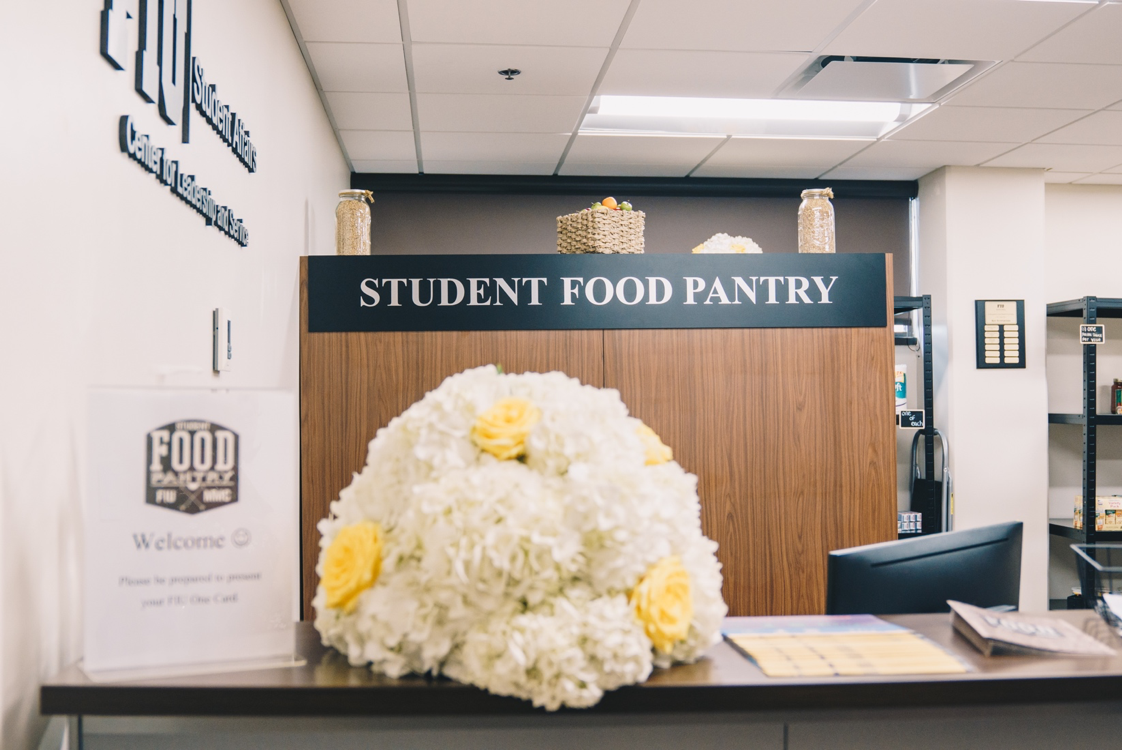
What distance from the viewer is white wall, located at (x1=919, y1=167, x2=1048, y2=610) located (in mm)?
4621

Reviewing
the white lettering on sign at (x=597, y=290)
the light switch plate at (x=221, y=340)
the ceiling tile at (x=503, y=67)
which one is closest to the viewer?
the light switch plate at (x=221, y=340)

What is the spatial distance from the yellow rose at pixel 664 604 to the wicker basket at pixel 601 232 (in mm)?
2070

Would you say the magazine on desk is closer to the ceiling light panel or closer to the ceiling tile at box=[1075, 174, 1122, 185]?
the ceiling light panel

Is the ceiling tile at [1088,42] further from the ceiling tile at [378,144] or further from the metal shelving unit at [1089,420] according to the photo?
the ceiling tile at [378,144]

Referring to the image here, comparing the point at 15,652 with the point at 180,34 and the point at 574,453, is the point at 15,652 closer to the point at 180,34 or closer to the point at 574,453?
the point at 574,453

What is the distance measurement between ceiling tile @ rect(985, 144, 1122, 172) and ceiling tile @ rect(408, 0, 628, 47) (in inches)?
106

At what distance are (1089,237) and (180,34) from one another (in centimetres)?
525

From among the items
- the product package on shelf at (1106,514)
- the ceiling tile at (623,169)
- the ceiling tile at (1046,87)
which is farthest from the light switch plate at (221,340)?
the product package on shelf at (1106,514)

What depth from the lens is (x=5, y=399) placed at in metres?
0.97

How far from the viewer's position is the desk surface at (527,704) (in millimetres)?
878

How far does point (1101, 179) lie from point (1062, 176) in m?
0.27

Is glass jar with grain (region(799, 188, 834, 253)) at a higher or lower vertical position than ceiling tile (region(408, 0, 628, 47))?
lower

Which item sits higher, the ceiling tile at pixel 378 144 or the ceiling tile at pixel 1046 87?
the ceiling tile at pixel 1046 87

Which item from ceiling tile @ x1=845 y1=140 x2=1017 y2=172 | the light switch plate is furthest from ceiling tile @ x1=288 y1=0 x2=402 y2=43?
ceiling tile @ x1=845 y1=140 x2=1017 y2=172
